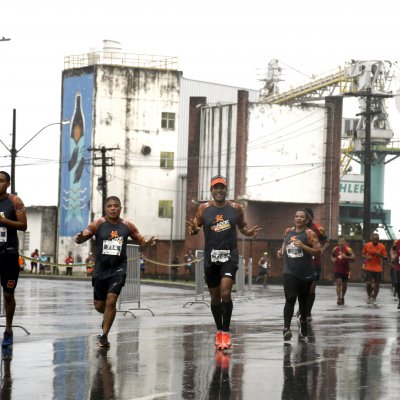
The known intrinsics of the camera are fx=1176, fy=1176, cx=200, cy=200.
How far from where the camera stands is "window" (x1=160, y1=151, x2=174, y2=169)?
284 feet

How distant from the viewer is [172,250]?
7588 centimetres

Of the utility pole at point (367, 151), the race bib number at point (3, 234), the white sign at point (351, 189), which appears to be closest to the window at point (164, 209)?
the white sign at point (351, 189)

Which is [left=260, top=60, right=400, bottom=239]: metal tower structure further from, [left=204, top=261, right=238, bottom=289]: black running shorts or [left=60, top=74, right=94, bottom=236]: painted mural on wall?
[left=204, top=261, right=238, bottom=289]: black running shorts

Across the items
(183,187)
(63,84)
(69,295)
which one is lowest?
(69,295)

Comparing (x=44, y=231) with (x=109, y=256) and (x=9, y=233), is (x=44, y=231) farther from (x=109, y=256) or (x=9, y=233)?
(x=9, y=233)

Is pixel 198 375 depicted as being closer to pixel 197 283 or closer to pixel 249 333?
pixel 249 333

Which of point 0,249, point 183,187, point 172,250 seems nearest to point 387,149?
point 183,187

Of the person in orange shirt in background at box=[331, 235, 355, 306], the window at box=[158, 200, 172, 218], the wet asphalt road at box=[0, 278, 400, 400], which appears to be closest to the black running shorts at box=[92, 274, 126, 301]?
the wet asphalt road at box=[0, 278, 400, 400]

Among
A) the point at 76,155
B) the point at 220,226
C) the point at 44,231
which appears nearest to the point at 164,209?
the point at 76,155

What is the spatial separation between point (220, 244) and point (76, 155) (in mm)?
72337

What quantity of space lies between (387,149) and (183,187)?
16.6 meters

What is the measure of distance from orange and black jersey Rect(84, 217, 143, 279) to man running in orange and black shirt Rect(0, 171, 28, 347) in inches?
31.6

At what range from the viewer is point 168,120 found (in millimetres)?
86500

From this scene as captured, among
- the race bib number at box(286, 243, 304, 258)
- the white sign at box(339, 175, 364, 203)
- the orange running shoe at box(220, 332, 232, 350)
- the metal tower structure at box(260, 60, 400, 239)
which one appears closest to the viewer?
the orange running shoe at box(220, 332, 232, 350)
